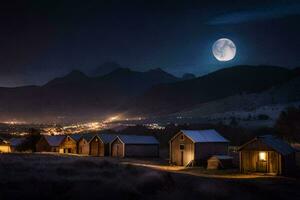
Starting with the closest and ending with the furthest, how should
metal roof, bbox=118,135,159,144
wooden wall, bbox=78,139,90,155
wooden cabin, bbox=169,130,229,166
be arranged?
wooden cabin, bbox=169,130,229,166 → metal roof, bbox=118,135,159,144 → wooden wall, bbox=78,139,90,155

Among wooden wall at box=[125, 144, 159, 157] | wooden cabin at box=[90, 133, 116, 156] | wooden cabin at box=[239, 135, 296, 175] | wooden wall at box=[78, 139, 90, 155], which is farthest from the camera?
wooden wall at box=[78, 139, 90, 155]

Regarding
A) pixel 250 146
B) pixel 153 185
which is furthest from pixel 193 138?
pixel 153 185

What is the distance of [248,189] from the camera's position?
3419 centimetres

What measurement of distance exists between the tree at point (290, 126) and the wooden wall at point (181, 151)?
4286cm

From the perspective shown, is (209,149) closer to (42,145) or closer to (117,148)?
(117,148)

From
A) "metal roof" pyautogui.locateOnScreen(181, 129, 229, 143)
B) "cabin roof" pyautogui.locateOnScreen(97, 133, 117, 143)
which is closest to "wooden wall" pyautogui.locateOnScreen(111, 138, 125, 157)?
"cabin roof" pyautogui.locateOnScreen(97, 133, 117, 143)

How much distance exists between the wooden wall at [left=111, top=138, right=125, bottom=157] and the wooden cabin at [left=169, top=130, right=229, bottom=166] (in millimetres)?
14411

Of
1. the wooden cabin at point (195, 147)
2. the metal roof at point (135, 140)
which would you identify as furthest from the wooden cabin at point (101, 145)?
the wooden cabin at point (195, 147)

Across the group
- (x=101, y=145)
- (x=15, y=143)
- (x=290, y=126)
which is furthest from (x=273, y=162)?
(x=15, y=143)

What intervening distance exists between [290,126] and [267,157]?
59112 mm

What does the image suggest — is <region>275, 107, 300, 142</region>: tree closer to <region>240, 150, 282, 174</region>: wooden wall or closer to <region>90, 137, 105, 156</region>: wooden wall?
<region>90, 137, 105, 156</region>: wooden wall

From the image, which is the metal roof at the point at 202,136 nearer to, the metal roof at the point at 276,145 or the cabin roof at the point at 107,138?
the metal roof at the point at 276,145

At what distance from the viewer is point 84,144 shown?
279 ft

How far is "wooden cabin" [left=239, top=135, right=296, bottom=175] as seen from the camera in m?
45.0
